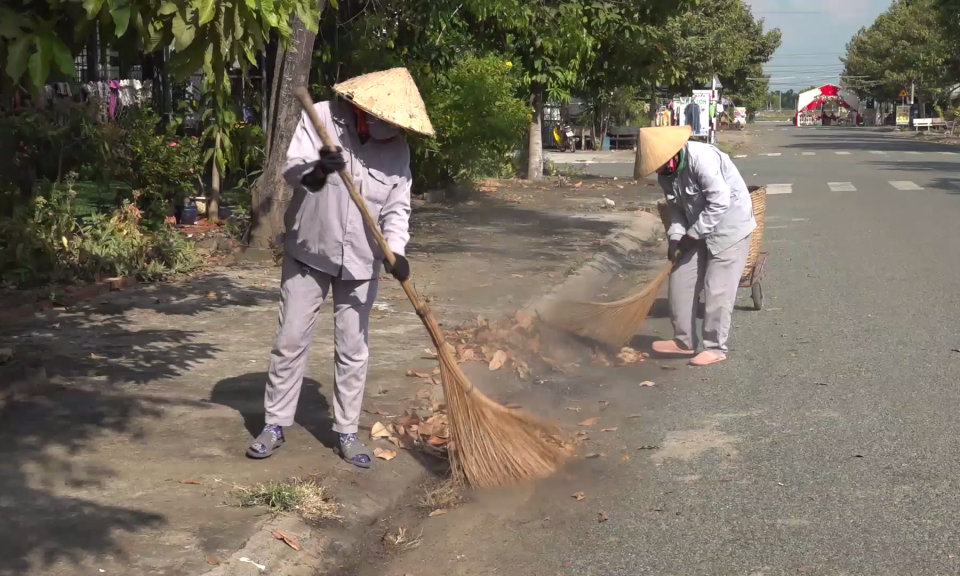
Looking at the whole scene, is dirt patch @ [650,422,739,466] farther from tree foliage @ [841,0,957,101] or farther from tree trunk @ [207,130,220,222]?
tree foliage @ [841,0,957,101]

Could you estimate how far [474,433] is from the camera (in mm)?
4996

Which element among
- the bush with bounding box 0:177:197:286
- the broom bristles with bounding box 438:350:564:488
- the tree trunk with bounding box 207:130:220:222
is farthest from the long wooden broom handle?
the tree trunk with bounding box 207:130:220:222

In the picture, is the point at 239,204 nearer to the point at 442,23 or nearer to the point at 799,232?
the point at 442,23

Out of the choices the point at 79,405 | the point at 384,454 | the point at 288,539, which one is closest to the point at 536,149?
the point at 79,405

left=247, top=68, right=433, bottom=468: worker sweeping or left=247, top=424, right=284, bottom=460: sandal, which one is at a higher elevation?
left=247, top=68, right=433, bottom=468: worker sweeping

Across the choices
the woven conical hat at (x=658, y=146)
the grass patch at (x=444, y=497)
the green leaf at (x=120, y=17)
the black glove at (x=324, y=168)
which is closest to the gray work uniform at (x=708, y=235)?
the woven conical hat at (x=658, y=146)

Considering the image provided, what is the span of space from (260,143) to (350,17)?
7.67 feet

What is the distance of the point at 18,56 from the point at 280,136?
23.0 ft

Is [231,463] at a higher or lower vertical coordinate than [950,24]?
lower

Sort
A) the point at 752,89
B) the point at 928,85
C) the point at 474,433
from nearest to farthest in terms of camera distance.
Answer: the point at 474,433 → the point at 928,85 → the point at 752,89

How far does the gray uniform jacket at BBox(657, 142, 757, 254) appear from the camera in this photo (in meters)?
7.32

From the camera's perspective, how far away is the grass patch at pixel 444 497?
16.4 ft

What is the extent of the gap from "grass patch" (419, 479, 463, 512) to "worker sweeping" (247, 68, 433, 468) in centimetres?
32

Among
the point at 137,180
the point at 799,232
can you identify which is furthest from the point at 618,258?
the point at 137,180
